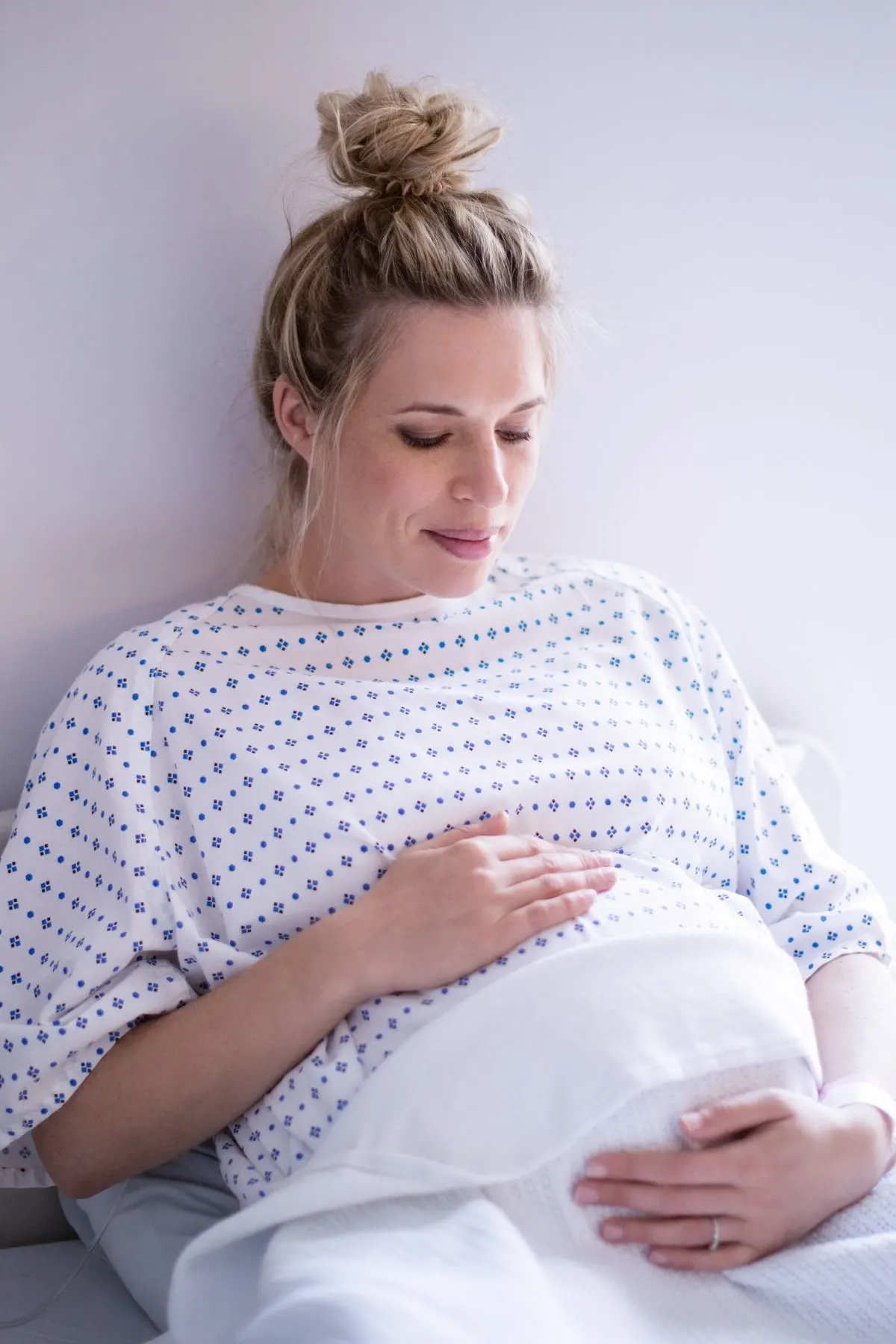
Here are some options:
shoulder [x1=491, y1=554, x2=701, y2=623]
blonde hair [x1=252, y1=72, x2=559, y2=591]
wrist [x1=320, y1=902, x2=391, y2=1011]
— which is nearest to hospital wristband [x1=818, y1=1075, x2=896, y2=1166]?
wrist [x1=320, y1=902, x2=391, y2=1011]

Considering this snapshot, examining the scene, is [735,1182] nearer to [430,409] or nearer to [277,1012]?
[277,1012]

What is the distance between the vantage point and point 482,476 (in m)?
1.11

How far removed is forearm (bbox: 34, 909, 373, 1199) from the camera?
96 cm

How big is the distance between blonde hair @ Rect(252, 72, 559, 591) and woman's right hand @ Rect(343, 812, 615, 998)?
0.34 meters

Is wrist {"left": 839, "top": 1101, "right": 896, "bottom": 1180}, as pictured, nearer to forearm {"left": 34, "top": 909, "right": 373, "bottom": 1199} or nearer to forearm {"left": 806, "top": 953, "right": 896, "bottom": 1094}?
forearm {"left": 806, "top": 953, "right": 896, "bottom": 1094}

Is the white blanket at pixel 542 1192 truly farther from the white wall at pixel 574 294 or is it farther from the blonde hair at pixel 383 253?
the white wall at pixel 574 294

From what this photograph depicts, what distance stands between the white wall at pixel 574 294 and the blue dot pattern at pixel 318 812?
0.21 m

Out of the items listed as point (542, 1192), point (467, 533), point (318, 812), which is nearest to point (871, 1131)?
point (542, 1192)

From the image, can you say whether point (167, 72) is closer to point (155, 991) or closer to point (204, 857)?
point (204, 857)

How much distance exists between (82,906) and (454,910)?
0.33m

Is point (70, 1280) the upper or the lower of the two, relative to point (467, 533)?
lower

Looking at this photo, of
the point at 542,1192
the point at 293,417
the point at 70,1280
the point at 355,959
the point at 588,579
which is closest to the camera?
the point at 542,1192

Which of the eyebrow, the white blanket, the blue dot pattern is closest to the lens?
the white blanket

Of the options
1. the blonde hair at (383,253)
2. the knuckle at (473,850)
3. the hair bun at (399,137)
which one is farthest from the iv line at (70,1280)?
the hair bun at (399,137)
